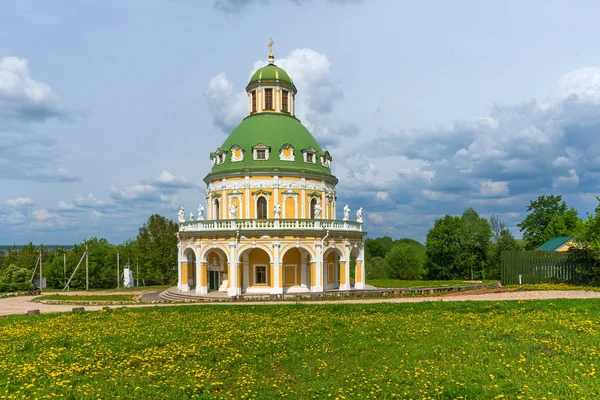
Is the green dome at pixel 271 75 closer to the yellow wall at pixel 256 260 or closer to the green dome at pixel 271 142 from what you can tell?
the green dome at pixel 271 142

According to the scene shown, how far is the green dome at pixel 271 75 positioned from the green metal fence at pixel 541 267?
→ 2609cm

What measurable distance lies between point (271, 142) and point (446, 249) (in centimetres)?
3122

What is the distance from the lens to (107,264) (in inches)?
2817

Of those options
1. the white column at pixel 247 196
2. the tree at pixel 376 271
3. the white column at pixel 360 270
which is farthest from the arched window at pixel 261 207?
the tree at pixel 376 271

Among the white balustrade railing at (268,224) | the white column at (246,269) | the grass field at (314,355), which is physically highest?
the white balustrade railing at (268,224)

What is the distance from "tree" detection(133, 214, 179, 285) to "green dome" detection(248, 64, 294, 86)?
26.0 meters

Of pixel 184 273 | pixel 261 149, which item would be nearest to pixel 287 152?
pixel 261 149

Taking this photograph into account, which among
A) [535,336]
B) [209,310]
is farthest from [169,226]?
[535,336]

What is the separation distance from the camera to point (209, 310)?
2162cm

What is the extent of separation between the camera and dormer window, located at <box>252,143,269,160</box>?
124 ft

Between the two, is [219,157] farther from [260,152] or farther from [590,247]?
[590,247]

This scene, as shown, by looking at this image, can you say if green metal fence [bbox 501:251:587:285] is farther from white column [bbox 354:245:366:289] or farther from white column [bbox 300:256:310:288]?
white column [bbox 300:256:310:288]

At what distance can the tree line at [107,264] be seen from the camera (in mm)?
56531

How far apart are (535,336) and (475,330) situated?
1989 millimetres
